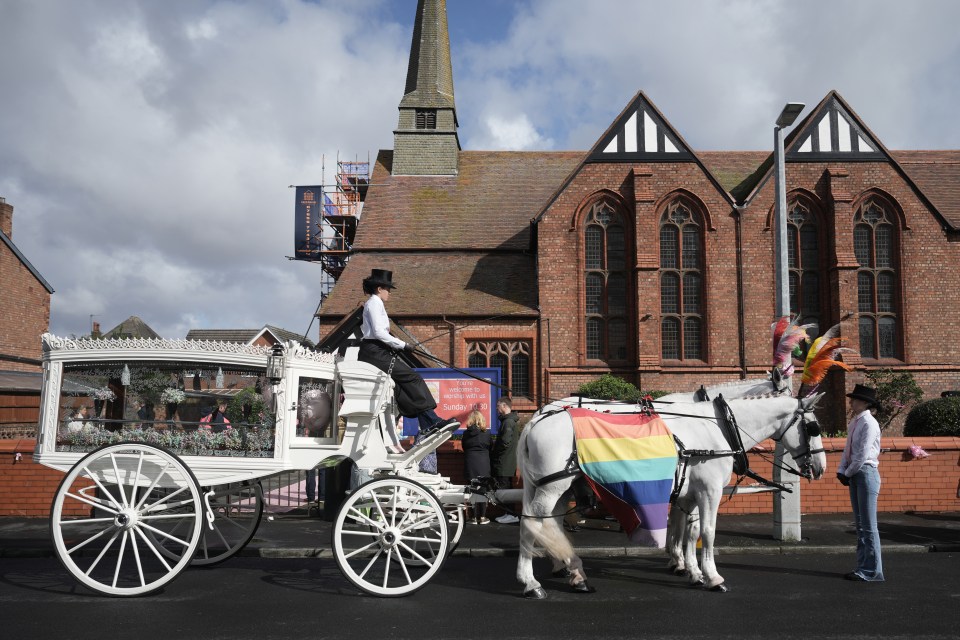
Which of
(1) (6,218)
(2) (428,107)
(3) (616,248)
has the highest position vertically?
(2) (428,107)

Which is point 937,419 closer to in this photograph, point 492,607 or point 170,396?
point 492,607

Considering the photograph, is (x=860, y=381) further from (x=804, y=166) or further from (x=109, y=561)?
Answer: (x=109, y=561)

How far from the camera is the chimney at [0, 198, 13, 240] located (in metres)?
30.4

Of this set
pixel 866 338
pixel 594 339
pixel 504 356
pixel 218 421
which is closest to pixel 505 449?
pixel 218 421

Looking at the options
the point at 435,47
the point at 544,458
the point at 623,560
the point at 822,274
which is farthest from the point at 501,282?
the point at 544,458

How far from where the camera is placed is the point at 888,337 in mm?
23453

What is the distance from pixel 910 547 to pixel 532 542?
5474mm

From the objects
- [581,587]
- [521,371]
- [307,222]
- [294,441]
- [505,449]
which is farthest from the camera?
[307,222]

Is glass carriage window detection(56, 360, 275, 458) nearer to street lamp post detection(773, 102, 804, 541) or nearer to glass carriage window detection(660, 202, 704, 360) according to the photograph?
street lamp post detection(773, 102, 804, 541)

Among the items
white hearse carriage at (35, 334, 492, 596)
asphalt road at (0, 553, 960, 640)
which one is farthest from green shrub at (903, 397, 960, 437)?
white hearse carriage at (35, 334, 492, 596)

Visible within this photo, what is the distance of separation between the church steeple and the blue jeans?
2381 cm

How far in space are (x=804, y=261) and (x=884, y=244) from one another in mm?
2530

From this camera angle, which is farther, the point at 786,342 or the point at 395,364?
the point at 786,342

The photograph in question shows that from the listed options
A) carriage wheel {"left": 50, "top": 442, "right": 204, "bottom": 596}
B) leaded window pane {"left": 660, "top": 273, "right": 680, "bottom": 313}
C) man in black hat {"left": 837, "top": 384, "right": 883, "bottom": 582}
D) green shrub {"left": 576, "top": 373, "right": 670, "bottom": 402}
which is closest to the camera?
carriage wheel {"left": 50, "top": 442, "right": 204, "bottom": 596}
